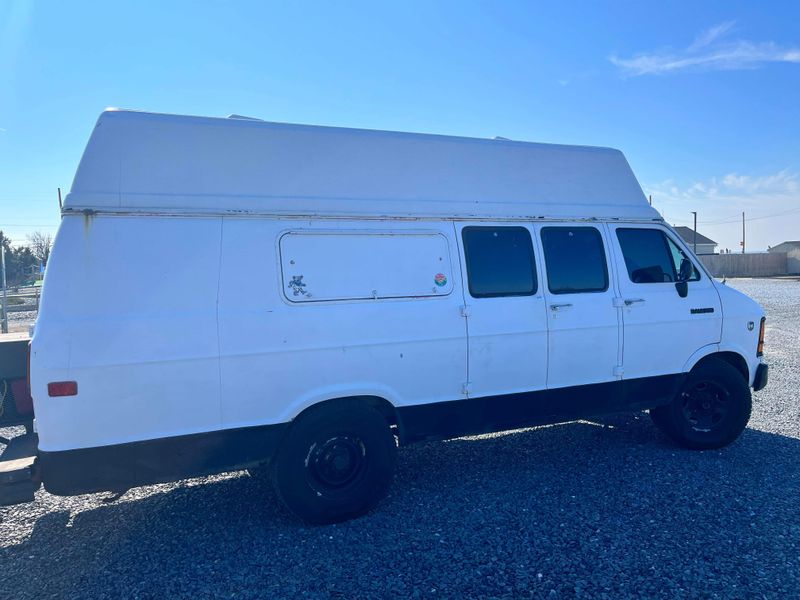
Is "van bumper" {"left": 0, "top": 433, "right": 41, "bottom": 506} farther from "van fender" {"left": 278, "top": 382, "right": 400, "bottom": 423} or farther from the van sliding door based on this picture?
the van sliding door

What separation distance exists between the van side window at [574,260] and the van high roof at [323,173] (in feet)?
0.56

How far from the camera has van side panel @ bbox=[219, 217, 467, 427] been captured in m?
3.98

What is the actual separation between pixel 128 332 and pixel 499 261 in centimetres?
288

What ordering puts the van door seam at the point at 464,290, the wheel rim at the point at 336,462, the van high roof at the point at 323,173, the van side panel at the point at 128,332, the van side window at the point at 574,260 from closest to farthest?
the van side panel at the point at 128,332, the van high roof at the point at 323,173, the wheel rim at the point at 336,462, the van door seam at the point at 464,290, the van side window at the point at 574,260

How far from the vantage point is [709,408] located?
5719mm

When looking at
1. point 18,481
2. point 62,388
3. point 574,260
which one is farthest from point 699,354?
point 18,481

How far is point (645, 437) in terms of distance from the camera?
6113 mm

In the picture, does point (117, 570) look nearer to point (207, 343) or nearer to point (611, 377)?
point (207, 343)

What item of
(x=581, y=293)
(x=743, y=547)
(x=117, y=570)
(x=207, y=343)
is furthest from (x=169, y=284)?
(x=743, y=547)

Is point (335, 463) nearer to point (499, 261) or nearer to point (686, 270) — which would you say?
point (499, 261)

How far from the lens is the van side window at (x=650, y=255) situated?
5.41 metres

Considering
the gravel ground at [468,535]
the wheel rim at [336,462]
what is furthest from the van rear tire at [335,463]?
the gravel ground at [468,535]

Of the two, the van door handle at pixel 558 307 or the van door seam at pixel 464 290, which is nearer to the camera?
the van door seam at pixel 464 290

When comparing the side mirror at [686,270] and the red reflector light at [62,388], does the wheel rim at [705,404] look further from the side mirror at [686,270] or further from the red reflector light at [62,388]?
the red reflector light at [62,388]
